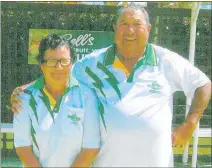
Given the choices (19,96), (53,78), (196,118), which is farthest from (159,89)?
(19,96)

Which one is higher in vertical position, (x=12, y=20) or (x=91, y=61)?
(x=12, y=20)

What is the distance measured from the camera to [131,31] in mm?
2283

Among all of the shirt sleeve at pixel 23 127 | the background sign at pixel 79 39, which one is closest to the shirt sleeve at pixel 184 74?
the background sign at pixel 79 39

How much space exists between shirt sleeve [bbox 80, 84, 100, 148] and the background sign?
248mm

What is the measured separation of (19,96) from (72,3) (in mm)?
620

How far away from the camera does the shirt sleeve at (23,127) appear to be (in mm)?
2322

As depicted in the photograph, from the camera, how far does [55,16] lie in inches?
101

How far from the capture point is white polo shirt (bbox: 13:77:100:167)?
90.6 inches

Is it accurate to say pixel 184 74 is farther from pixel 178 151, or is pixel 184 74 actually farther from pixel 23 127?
pixel 23 127

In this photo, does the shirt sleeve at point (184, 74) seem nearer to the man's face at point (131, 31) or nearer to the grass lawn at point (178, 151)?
A: the man's face at point (131, 31)

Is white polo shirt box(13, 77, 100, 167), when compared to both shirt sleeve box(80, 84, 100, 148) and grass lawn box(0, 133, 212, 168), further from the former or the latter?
grass lawn box(0, 133, 212, 168)

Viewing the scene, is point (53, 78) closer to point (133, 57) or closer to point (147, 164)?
point (133, 57)

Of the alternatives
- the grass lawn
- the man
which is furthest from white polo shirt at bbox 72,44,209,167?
the grass lawn

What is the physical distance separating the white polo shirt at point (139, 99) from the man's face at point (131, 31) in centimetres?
6
